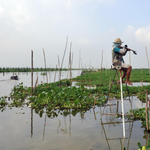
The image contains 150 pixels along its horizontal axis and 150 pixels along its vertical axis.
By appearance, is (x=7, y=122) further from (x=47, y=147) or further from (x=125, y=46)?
(x=125, y=46)

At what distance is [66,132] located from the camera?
514cm

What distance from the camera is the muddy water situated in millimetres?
4277

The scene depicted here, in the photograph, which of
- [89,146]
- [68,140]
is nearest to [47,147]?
[68,140]

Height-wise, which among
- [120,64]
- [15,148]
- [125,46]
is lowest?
[15,148]

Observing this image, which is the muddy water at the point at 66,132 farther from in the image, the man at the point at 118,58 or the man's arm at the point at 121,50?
the man's arm at the point at 121,50

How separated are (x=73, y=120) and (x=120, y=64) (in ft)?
8.89

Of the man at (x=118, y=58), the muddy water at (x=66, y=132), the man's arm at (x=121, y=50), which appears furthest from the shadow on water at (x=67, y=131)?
the man's arm at (x=121, y=50)

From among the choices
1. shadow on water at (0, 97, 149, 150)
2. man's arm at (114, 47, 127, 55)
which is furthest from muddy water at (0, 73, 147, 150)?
man's arm at (114, 47, 127, 55)

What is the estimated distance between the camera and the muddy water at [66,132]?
4277mm

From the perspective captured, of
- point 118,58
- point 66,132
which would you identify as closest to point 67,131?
point 66,132

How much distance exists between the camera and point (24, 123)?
6082 mm

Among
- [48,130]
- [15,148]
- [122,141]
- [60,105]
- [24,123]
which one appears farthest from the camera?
[60,105]

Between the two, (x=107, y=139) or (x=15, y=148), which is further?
(x=107, y=139)

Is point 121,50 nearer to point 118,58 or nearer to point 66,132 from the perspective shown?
point 118,58
